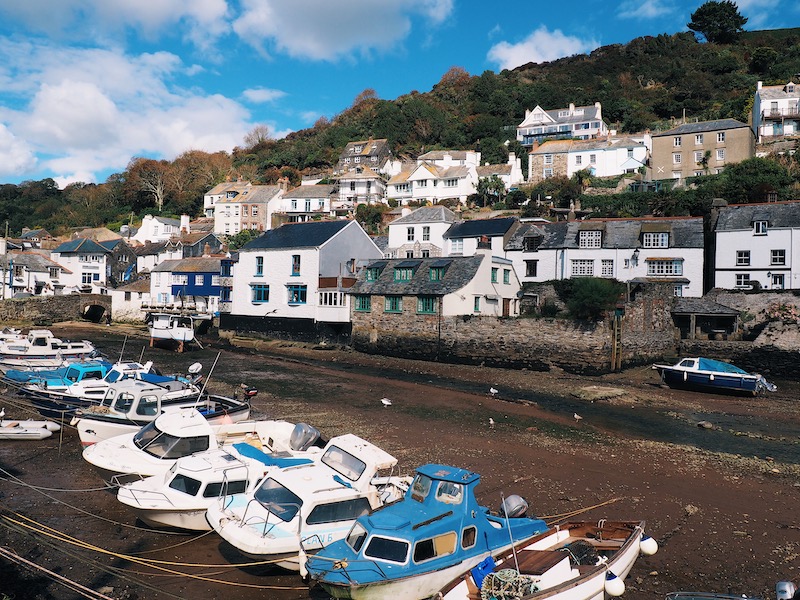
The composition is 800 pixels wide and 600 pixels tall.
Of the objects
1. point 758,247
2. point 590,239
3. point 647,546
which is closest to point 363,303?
point 590,239

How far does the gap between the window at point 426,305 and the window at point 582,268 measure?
12399 mm

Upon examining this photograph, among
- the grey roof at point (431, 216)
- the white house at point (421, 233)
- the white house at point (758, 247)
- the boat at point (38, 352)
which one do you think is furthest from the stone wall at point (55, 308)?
the white house at point (758, 247)

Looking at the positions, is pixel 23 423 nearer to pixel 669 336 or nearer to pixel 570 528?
pixel 570 528

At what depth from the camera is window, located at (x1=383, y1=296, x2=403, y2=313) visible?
40781mm

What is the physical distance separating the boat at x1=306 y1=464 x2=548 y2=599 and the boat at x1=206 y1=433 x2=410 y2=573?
1.87ft

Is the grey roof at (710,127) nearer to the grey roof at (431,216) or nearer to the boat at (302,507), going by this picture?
the grey roof at (431,216)

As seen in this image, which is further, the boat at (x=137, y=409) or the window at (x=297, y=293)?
the window at (x=297, y=293)

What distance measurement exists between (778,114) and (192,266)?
73195 mm

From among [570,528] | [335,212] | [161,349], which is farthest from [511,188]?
[570,528]

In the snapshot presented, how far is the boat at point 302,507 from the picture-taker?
9.63 metres

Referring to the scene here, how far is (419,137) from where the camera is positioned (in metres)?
106

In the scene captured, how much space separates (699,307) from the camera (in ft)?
120

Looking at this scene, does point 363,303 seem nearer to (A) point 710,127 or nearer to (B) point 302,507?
(B) point 302,507

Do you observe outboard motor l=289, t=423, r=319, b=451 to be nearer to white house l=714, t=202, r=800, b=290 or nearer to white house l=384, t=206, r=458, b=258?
white house l=714, t=202, r=800, b=290
